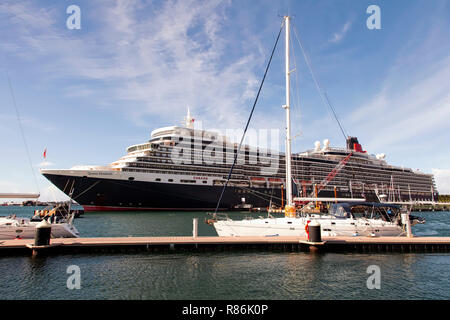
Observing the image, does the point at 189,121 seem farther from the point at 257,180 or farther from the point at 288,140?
the point at 288,140

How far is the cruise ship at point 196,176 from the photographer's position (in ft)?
158

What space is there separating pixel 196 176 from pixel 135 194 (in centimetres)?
1236

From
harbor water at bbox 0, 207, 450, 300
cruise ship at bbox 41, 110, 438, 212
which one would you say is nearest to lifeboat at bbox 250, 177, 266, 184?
cruise ship at bbox 41, 110, 438, 212

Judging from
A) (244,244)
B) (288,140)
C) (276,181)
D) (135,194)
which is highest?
(288,140)

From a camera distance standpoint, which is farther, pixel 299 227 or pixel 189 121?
pixel 189 121

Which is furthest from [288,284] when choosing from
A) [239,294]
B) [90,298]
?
[90,298]

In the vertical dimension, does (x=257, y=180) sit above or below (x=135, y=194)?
above

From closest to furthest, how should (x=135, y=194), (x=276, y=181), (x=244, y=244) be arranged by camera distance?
(x=244, y=244), (x=135, y=194), (x=276, y=181)

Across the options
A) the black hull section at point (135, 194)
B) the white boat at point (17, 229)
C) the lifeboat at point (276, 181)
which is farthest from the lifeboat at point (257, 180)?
the white boat at point (17, 229)

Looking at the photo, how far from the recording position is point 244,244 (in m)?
17.0

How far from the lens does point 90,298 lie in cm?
934

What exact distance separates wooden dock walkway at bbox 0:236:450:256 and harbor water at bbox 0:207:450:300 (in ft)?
2.20

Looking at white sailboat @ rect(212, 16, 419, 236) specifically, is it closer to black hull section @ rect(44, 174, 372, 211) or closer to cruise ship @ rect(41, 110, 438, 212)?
cruise ship @ rect(41, 110, 438, 212)

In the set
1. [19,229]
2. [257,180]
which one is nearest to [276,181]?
[257,180]
